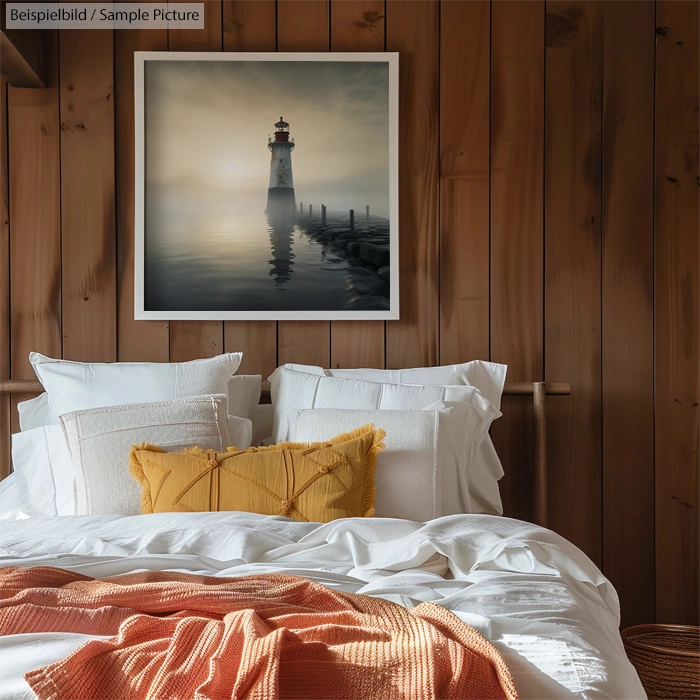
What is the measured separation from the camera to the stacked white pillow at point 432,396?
6.48 ft

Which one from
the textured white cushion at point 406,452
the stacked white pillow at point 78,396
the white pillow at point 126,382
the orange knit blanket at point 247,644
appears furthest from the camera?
the white pillow at point 126,382

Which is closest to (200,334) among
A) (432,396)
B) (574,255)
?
(432,396)

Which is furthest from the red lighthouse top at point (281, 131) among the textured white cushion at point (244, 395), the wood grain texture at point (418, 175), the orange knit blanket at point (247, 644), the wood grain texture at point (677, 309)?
the orange knit blanket at point (247, 644)

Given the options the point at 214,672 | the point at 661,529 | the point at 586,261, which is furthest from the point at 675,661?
the point at 214,672

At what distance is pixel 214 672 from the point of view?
77 cm

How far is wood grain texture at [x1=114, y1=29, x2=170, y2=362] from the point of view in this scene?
2.29m

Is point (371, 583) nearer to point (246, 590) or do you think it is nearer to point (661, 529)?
point (246, 590)

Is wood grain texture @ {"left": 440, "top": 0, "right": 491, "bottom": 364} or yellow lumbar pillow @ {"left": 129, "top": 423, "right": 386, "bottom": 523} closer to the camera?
yellow lumbar pillow @ {"left": 129, "top": 423, "right": 386, "bottom": 523}

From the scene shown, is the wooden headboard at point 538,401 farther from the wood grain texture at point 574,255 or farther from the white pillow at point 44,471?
the white pillow at point 44,471

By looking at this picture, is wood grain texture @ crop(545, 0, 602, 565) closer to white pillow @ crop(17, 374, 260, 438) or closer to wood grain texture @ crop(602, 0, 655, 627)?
wood grain texture @ crop(602, 0, 655, 627)

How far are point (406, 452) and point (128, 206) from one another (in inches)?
47.6

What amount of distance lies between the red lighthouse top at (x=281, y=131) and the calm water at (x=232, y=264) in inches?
9.6

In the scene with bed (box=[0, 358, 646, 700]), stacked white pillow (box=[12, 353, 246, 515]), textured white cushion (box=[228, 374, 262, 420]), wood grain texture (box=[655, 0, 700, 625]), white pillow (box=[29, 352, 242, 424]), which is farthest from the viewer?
wood grain texture (box=[655, 0, 700, 625])
